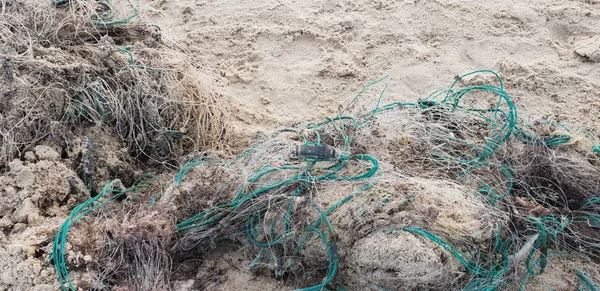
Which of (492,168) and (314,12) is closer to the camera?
(492,168)

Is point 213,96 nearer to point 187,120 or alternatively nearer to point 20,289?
point 187,120

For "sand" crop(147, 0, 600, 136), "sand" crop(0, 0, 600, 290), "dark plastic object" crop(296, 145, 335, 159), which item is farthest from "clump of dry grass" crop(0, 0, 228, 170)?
"dark plastic object" crop(296, 145, 335, 159)

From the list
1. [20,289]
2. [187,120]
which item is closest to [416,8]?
[187,120]

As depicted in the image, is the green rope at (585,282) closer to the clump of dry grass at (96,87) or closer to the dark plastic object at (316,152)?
the dark plastic object at (316,152)

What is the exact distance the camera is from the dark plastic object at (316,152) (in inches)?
113

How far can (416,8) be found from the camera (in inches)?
175

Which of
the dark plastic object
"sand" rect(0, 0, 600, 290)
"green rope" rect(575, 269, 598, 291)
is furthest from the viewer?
"sand" rect(0, 0, 600, 290)

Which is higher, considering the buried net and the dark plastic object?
the dark plastic object

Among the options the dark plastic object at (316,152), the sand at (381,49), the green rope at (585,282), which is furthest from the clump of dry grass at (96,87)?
the green rope at (585,282)

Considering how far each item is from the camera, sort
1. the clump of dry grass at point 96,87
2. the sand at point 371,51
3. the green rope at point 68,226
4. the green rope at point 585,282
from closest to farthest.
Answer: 1. the green rope at point 68,226
2. the green rope at point 585,282
3. the clump of dry grass at point 96,87
4. the sand at point 371,51

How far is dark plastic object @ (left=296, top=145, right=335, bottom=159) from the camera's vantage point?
9.40 feet

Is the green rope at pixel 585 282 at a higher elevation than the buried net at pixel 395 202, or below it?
below

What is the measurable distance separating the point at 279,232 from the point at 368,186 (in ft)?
1.73

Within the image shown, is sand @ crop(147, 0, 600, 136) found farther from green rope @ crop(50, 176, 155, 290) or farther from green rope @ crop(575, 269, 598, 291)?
green rope @ crop(575, 269, 598, 291)
